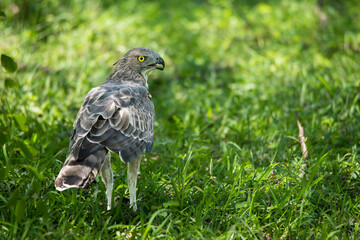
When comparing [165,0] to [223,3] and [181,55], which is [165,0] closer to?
[223,3]

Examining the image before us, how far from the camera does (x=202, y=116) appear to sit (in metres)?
6.35

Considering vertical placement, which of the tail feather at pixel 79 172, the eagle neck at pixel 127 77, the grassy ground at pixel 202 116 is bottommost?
the grassy ground at pixel 202 116

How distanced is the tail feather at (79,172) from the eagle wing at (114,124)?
0.05 metres

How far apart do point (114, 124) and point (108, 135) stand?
15 cm

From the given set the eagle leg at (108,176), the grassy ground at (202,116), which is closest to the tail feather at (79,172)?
the grassy ground at (202,116)

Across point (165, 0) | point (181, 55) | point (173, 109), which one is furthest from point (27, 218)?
point (165, 0)

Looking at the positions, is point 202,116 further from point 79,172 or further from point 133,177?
point 79,172

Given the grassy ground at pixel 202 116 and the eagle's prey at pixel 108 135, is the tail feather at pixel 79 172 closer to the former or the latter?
the eagle's prey at pixel 108 135

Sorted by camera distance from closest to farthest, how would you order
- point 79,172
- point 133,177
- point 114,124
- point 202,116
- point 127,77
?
1. point 79,172
2. point 114,124
3. point 133,177
4. point 127,77
5. point 202,116

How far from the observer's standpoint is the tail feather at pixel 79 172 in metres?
3.41

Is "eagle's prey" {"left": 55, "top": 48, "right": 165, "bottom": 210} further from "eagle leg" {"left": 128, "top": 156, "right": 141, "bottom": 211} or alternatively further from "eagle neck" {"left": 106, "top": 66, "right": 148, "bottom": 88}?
"eagle neck" {"left": 106, "top": 66, "right": 148, "bottom": 88}

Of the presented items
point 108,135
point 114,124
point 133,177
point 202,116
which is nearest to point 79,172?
point 108,135

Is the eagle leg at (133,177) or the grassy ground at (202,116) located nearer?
the grassy ground at (202,116)

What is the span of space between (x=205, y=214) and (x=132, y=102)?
4.35 feet
